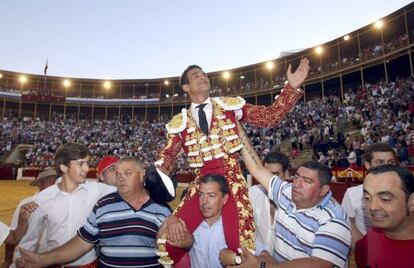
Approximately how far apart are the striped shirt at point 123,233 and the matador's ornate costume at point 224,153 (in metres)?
0.22

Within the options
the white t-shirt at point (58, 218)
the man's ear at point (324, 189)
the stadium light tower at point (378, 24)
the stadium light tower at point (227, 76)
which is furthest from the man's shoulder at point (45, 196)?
the stadium light tower at point (227, 76)

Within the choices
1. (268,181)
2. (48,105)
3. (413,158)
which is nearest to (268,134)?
(413,158)

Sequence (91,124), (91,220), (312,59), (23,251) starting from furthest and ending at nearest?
(91,124) → (312,59) → (91,220) → (23,251)

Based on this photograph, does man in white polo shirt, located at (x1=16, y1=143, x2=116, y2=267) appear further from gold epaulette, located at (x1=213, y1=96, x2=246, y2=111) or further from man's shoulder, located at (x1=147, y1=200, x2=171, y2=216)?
gold epaulette, located at (x1=213, y1=96, x2=246, y2=111)

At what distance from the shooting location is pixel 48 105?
37.4m

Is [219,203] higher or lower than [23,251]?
higher

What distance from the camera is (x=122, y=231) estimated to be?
8.20 feet

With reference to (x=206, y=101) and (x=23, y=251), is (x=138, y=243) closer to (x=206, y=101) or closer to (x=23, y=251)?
(x=23, y=251)

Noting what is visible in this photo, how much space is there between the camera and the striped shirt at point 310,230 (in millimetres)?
2234

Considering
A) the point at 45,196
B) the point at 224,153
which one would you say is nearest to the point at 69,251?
the point at 45,196

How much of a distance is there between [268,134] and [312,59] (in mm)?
10733

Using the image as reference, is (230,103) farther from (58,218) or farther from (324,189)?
(58,218)

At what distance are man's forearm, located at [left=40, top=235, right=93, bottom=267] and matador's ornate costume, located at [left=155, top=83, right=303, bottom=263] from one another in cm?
74

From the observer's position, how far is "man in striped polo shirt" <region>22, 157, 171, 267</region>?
2494mm
